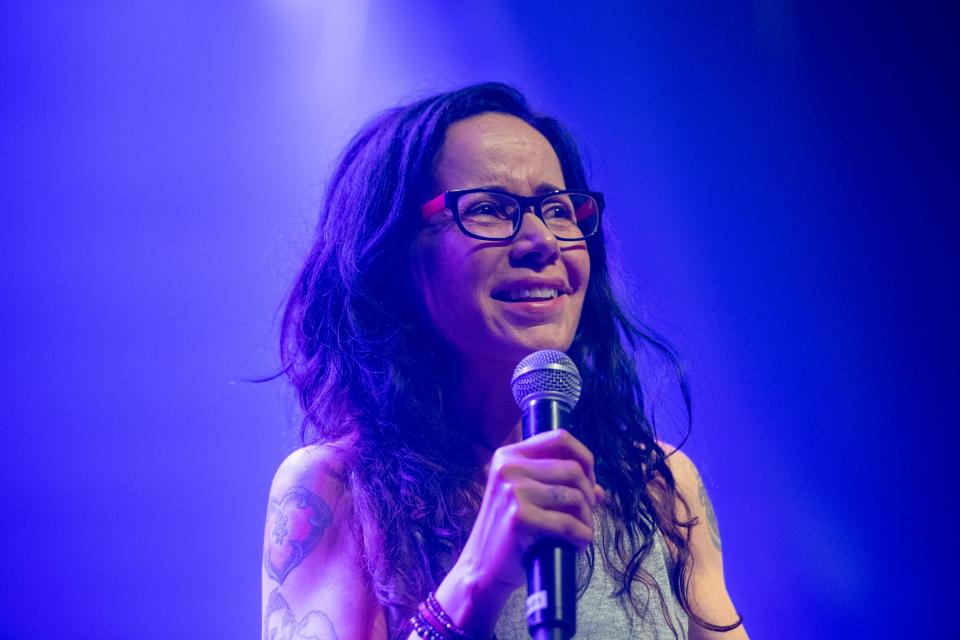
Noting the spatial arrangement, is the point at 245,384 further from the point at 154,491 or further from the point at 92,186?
the point at 92,186

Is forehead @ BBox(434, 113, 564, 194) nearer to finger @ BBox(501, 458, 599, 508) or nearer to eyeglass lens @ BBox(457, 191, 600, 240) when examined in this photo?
eyeglass lens @ BBox(457, 191, 600, 240)

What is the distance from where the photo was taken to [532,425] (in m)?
1.22

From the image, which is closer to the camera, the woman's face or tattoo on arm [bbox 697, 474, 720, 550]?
the woman's face

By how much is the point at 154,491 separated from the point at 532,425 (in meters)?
1.39

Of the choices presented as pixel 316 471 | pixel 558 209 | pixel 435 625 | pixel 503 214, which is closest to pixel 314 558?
pixel 316 471

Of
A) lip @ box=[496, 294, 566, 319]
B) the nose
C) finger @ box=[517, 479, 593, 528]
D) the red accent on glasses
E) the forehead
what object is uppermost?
the forehead

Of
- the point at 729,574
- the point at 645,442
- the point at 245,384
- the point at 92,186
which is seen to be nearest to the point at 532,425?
the point at 645,442

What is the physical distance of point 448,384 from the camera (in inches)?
77.7

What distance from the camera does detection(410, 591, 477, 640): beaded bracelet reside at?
127 cm

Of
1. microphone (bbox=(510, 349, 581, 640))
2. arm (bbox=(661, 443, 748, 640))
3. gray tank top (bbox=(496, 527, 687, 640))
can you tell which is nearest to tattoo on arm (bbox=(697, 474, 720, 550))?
arm (bbox=(661, 443, 748, 640))

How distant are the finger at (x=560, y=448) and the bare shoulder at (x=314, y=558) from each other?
61 cm

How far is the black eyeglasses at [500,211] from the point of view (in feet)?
5.94

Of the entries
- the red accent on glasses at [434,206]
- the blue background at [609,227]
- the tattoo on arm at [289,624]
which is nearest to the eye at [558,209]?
the red accent on glasses at [434,206]

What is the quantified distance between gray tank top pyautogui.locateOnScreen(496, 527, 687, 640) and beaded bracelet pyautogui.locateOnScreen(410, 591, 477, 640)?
302 millimetres
